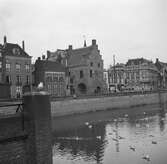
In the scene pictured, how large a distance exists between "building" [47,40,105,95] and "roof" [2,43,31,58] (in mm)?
19729

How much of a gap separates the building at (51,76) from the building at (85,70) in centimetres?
611

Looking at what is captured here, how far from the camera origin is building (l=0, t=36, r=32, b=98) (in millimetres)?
65125

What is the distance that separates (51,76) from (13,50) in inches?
527

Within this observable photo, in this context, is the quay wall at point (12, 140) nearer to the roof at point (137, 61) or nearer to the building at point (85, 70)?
the building at point (85, 70)

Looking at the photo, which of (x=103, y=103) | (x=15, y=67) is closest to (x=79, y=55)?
(x=103, y=103)

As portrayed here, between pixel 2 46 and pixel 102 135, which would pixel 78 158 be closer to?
pixel 102 135

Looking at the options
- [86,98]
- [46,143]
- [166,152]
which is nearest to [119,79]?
[86,98]

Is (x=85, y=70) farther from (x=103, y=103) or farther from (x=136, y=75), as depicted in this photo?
(x=136, y=75)

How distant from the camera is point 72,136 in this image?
1369 inches

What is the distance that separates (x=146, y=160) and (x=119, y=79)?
107 m

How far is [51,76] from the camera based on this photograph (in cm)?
7656

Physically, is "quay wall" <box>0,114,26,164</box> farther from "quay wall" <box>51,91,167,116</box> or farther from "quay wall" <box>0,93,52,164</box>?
"quay wall" <box>51,91,167,116</box>

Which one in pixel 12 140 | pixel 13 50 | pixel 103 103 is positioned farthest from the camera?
pixel 103 103

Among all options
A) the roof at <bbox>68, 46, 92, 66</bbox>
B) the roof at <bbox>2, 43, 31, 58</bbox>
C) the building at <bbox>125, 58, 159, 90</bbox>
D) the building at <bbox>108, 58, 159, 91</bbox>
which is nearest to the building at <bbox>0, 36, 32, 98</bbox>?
the roof at <bbox>2, 43, 31, 58</bbox>
